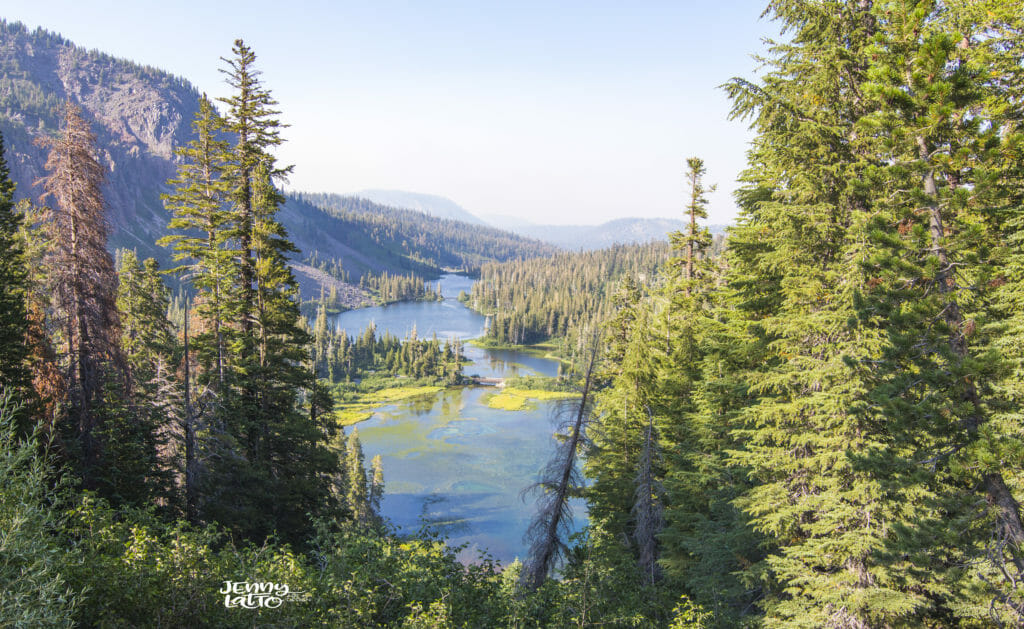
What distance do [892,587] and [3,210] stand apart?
27091 mm

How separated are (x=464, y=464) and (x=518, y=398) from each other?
29.3m

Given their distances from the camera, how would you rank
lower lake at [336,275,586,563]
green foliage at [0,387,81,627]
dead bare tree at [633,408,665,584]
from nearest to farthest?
green foliage at [0,387,81,627], dead bare tree at [633,408,665,584], lower lake at [336,275,586,563]

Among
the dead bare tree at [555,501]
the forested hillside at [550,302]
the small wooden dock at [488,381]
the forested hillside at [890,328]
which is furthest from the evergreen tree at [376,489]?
the forested hillside at [550,302]

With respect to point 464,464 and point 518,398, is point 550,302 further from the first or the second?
point 464,464

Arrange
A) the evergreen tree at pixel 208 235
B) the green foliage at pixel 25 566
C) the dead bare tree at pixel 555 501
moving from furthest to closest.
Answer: the evergreen tree at pixel 208 235 < the dead bare tree at pixel 555 501 < the green foliage at pixel 25 566

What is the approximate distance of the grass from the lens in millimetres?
74375

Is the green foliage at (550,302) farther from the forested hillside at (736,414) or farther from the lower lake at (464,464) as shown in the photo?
the forested hillside at (736,414)

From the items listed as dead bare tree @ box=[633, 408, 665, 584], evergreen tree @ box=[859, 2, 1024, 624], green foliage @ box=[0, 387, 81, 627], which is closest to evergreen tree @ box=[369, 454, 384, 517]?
dead bare tree @ box=[633, 408, 665, 584]

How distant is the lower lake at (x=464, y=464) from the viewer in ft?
124

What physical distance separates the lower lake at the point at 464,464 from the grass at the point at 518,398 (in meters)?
1.64

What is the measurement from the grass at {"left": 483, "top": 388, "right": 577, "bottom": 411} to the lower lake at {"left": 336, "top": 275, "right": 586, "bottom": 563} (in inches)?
64.5

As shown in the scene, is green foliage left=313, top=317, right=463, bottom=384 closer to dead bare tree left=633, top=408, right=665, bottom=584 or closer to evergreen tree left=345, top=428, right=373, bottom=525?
evergreen tree left=345, top=428, right=373, bottom=525

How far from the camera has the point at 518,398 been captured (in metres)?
79.4

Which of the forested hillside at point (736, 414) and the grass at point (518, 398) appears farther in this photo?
the grass at point (518, 398)
